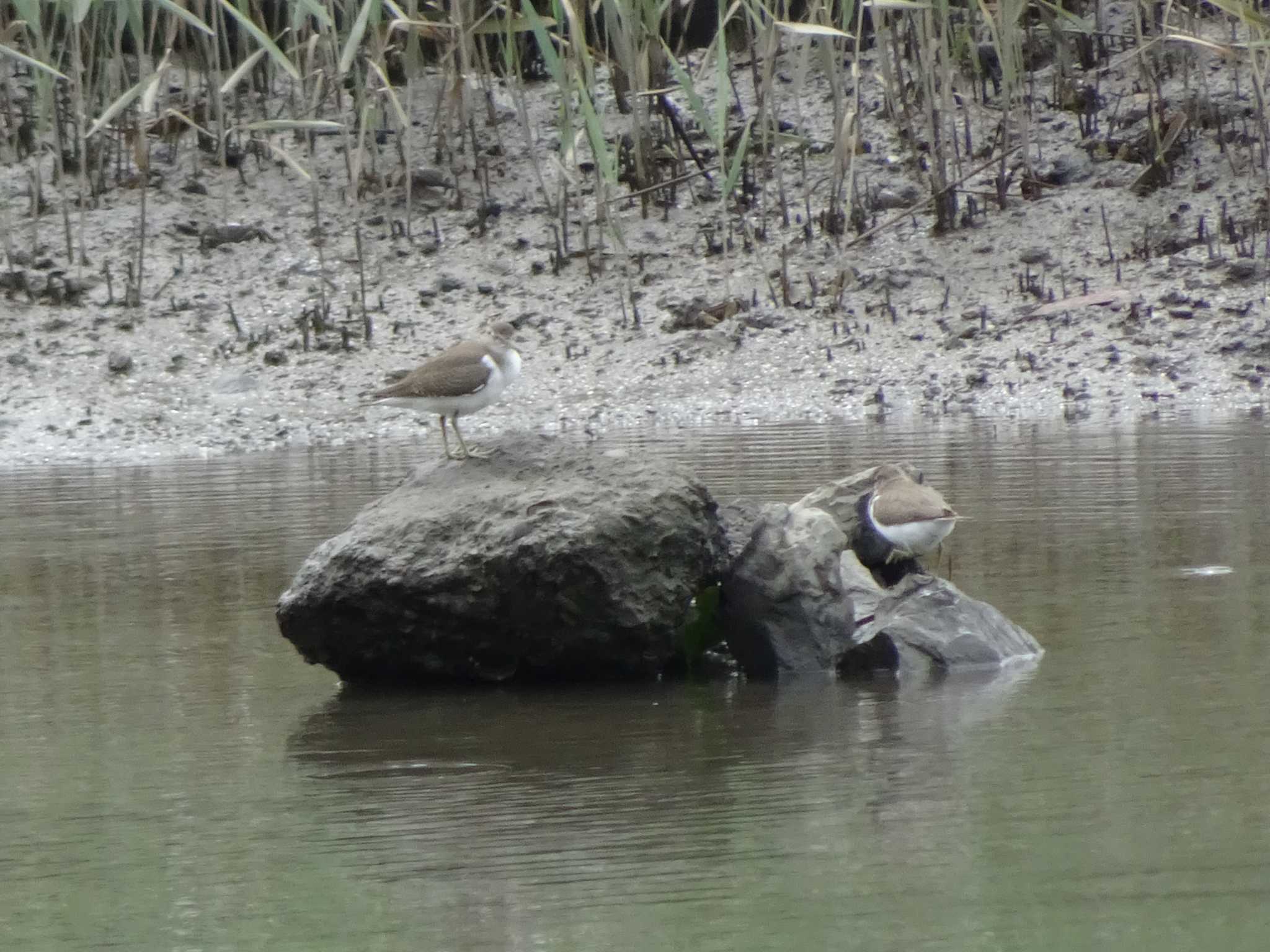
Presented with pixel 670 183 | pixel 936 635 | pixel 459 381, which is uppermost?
Result: pixel 670 183

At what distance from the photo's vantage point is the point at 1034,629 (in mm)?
6090

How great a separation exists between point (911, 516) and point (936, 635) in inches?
23.7

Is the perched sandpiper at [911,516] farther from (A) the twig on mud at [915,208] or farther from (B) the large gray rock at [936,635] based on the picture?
(A) the twig on mud at [915,208]

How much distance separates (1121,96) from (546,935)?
46.1 feet

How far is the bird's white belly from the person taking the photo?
20.5 feet

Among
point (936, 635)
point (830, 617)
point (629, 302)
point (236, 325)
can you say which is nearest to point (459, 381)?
point (830, 617)

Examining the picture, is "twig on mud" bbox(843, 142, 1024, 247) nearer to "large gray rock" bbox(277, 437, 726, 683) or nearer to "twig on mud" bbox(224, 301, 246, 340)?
"twig on mud" bbox(224, 301, 246, 340)

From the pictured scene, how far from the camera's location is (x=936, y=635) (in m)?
5.73

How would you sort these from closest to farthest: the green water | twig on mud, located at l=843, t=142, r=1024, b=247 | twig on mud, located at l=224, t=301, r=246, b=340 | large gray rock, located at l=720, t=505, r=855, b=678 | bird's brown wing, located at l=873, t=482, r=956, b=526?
the green water
large gray rock, located at l=720, t=505, r=855, b=678
bird's brown wing, located at l=873, t=482, r=956, b=526
twig on mud, located at l=224, t=301, r=246, b=340
twig on mud, located at l=843, t=142, r=1024, b=247

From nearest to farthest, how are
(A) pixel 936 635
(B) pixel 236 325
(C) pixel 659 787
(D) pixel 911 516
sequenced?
(C) pixel 659 787 → (A) pixel 936 635 → (D) pixel 911 516 → (B) pixel 236 325

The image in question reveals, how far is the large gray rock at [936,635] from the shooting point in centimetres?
569

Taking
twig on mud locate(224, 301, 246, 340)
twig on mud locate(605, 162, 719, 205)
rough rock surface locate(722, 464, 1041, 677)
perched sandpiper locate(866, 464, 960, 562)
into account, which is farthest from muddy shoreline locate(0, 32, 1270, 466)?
rough rock surface locate(722, 464, 1041, 677)

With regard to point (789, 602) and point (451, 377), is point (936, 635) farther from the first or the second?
point (451, 377)

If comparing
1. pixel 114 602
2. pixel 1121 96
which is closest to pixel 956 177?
pixel 1121 96
